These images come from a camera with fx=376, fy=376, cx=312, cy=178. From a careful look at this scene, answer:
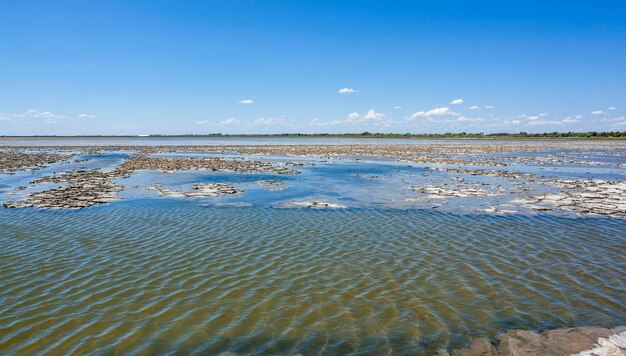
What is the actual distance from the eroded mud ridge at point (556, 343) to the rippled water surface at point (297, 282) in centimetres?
29

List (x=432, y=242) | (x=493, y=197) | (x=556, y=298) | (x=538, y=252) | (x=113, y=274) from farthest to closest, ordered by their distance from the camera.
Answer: (x=493, y=197) → (x=432, y=242) → (x=538, y=252) → (x=113, y=274) → (x=556, y=298)

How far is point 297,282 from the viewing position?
359 inches

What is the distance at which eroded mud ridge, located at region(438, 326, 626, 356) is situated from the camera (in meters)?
6.00

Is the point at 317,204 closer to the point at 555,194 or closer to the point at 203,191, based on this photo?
the point at 203,191

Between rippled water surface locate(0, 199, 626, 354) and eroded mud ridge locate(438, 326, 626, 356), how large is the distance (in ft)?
0.95

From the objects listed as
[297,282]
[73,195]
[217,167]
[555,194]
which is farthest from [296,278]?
[217,167]

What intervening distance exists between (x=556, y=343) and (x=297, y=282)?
5.27 meters

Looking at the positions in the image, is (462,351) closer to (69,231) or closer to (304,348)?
(304,348)

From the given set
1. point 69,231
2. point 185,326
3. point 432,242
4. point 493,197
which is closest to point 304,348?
point 185,326

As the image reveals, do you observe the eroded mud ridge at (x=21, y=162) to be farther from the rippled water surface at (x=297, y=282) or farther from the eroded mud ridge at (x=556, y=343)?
the eroded mud ridge at (x=556, y=343)

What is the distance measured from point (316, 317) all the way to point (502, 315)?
364cm

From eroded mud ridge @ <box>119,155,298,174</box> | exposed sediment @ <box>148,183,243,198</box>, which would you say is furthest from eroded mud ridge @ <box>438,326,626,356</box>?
eroded mud ridge @ <box>119,155,298,174</box>

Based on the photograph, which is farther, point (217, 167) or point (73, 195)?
point (217, 167)

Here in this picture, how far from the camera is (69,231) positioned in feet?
44.4
